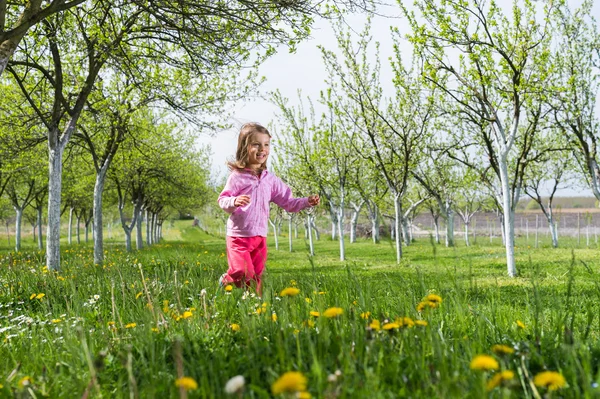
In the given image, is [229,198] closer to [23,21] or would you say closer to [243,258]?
[243,258]

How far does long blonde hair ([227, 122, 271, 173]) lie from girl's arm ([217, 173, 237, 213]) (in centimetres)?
12

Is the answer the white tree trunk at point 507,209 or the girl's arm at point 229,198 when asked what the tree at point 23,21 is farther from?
the white tree trunk at point 507,209

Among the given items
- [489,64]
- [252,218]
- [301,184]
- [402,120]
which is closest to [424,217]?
[301,184]

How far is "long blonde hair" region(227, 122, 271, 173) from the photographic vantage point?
178 inches

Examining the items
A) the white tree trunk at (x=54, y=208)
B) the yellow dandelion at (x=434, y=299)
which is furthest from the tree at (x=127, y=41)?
the yellow dandelion at (x=434, y=299)

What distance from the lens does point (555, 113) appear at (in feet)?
53.2

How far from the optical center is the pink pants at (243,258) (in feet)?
14.4

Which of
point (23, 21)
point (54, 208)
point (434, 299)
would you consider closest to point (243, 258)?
point (434, 299)

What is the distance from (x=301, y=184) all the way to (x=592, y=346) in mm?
20489

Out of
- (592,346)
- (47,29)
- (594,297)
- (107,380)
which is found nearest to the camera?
(107,380)

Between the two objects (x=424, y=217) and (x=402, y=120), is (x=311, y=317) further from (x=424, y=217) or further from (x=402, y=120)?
(x=424, y=217)

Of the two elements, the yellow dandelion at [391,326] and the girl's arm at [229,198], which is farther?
the girl's arm at [229,198]

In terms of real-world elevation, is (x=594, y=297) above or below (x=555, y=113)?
below

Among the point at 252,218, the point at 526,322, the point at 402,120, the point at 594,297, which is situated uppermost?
the point at 402,120
